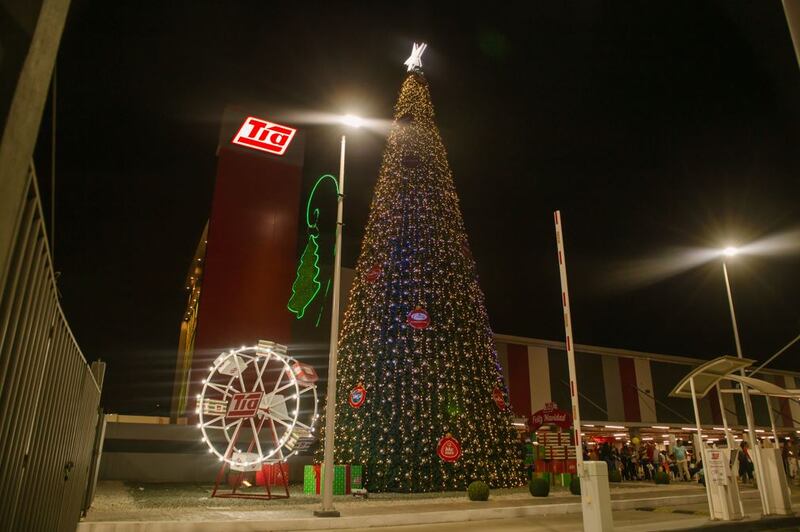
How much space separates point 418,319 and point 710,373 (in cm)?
814

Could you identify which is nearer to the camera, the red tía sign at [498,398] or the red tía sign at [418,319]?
the red tía sign at [418,319]

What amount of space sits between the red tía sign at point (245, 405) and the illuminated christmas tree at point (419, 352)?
345 centimetres

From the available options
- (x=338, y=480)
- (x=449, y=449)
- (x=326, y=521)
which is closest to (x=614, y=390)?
(x=449, y=449)

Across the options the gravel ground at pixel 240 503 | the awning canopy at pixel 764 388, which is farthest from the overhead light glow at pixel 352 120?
the awning canopy at pixel 764 388

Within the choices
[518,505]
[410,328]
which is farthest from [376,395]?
[518,505]

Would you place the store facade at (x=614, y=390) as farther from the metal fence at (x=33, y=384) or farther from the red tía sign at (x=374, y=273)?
the metal fence at (x=33, y=384)

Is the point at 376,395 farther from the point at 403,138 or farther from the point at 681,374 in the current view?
the point at 681,374

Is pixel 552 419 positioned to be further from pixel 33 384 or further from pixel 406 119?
pixel 33 384

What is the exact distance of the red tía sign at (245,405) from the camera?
14.3 m

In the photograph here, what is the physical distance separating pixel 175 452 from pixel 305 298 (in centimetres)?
786

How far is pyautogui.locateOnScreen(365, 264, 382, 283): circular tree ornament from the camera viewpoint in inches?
714

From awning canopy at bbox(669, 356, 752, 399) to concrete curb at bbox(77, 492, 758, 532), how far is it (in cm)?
393

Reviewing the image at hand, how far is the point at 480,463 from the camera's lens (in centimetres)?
1680

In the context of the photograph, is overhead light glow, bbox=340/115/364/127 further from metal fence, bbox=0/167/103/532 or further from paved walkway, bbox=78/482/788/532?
paved walkway, bbox=78/482/788/532
